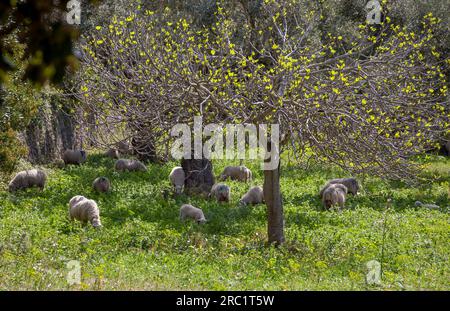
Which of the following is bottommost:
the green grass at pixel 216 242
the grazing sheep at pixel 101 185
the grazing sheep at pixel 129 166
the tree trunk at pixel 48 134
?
the green grass at pixel 216 242

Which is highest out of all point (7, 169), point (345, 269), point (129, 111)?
point (129, 111)

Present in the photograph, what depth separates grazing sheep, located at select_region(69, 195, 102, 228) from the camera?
18.1 meters

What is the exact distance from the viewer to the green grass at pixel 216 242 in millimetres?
12383

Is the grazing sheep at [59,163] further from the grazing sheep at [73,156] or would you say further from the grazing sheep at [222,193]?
the grazing sheep at [222,193]

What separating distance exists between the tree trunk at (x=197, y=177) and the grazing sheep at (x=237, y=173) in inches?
80.8

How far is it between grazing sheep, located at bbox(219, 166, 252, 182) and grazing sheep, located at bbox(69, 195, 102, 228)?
8705 millimetres

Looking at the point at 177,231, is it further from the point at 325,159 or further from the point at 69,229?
the point at 325,159

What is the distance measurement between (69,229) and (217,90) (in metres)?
5.01

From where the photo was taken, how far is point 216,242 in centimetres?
1672

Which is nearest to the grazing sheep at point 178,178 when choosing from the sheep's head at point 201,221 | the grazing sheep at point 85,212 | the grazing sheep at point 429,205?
the sheep's head at point 201,221

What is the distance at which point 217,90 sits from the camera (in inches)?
615

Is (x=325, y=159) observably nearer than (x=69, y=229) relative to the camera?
Yes
